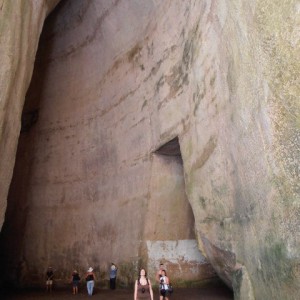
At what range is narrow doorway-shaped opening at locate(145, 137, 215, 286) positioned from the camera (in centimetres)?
1039

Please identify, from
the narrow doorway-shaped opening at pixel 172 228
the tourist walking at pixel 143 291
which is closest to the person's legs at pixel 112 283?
the narrow doorway-shaped opening at pixel 172 228

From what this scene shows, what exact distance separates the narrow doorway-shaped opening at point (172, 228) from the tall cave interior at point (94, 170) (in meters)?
0.03

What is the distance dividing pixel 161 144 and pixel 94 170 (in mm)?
3641

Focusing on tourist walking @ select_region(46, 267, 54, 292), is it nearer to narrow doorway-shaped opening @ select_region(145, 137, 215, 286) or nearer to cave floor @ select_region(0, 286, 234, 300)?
cave floor @ select_region(0, 286, 234, 300)

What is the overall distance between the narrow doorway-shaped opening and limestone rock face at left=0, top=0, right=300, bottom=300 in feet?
0.10

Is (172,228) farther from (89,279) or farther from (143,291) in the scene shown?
(143,291)

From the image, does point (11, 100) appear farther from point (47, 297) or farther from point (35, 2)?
point (47, 297)

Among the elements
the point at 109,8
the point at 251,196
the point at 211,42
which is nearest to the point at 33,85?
the point at 109,8

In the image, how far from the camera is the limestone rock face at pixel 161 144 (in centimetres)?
532

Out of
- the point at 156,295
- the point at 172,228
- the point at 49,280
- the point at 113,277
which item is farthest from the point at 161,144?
the point at 49,280

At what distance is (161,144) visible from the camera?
10539 millimetres

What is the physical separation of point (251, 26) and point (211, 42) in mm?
2189

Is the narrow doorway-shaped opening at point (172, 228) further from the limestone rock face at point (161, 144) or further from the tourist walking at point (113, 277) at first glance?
the tourist walking at point (113, 277)

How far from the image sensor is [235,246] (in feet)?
23.0
